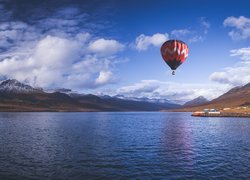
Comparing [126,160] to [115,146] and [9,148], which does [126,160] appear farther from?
[9,148]

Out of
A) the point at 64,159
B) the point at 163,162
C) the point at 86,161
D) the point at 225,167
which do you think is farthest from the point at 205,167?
the point at 64,159

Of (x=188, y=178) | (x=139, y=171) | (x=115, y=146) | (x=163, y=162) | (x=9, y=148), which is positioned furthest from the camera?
(x=115, y=146)

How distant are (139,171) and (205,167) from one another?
34.1 ft

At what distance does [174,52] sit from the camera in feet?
199

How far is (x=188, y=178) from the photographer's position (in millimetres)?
36875

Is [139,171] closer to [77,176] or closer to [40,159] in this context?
[77,176]

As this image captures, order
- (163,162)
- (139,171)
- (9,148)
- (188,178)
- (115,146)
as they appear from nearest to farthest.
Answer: (188,178) < (139,171) < (163,162) < (9,148) < (115,146)

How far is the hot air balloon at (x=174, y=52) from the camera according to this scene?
60406 mm

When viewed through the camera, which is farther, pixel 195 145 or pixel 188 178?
pixel 195 145

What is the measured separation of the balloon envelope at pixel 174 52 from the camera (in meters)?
60.4

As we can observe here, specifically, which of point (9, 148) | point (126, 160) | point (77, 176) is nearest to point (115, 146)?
point (126, 160)

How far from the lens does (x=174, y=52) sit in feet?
199

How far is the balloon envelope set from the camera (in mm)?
60406

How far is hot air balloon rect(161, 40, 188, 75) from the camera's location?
60.4 meters
